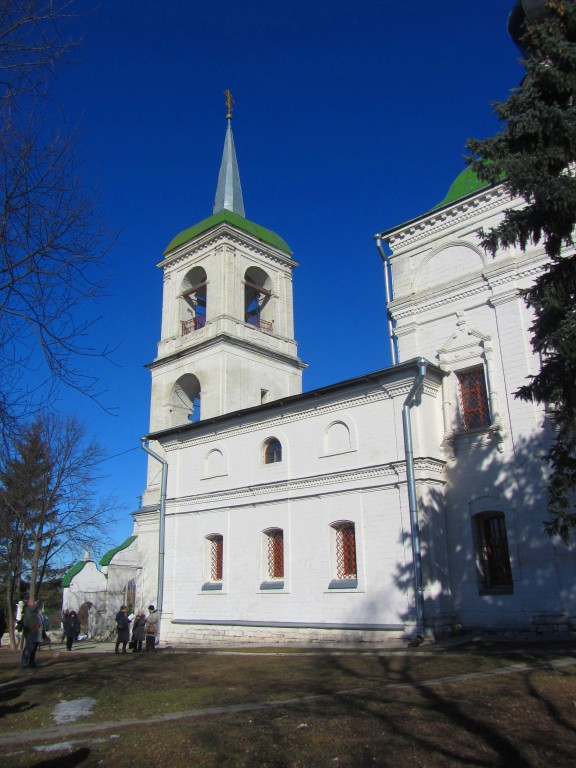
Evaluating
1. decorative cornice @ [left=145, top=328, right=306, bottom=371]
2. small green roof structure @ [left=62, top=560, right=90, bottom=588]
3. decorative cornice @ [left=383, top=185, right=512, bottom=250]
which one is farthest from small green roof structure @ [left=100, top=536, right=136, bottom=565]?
decorative cornice @ [left=383, top=185, right=512, bottom=250]

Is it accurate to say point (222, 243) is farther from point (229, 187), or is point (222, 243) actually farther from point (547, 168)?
point (547, 168)

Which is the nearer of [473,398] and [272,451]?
[473,398]

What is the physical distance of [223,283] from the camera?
29.9 metres

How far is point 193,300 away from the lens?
32.8 metres

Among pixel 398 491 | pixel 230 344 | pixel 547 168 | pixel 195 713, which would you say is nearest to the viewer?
pixel 195 713

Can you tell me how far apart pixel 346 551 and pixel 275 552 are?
9.51 ft

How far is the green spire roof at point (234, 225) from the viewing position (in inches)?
1233

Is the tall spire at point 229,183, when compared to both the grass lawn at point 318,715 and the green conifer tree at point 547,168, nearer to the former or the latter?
the green conifer tree at point 547,168

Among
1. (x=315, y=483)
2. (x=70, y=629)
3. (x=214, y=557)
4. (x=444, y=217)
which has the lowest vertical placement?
(x=70, y=629)

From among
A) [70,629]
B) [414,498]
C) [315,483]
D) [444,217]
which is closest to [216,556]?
[315,483]

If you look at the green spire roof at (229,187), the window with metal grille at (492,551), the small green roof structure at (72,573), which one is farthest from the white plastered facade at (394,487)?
the green spire roof at (229,187)

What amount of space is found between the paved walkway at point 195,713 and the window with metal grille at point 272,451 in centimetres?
1138

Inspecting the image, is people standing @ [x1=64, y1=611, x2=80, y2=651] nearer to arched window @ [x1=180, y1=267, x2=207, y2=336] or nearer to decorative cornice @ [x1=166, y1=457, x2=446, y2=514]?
decorative cornice @ [x1=166, y1=457, x2=446, y2=514]

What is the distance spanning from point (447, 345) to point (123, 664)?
1238 centimetres
